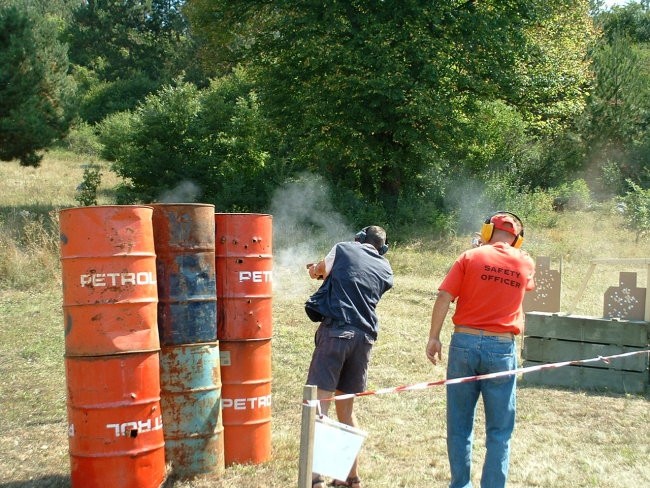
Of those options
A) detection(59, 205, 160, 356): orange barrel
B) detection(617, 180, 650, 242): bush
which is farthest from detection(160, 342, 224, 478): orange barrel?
detection(617, 180, 650, 242): bush

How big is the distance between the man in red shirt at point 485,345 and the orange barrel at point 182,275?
160cm

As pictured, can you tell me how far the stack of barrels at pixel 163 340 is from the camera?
202 inches

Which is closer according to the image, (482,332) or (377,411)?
(482,332)

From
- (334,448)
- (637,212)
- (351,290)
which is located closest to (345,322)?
(351,290)

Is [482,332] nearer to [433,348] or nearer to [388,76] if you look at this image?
[433,348]

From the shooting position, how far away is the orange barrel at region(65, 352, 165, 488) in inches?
201

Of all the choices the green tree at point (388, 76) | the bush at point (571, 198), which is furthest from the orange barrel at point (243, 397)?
the bush at point (571, 198)

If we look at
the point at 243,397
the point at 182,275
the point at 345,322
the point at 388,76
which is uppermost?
the point at 388,76

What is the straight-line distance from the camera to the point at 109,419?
513 centimetres

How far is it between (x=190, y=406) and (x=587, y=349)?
513cm

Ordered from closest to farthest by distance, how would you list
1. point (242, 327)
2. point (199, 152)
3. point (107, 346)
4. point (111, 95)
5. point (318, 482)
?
point (107, 346), point (318, 482), point (242, 327), point (199, 152), point (111, 95)

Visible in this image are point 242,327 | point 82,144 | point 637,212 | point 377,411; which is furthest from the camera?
point 82,144

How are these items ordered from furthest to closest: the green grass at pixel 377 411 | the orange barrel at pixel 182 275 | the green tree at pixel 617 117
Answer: the green tree at pixel 617 117 → the green grass at pixel 377 411 → the orange barrel at pixel 182 275

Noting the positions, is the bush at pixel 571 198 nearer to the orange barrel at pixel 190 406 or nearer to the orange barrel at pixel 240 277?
the orange barrel at pixel 240 277
